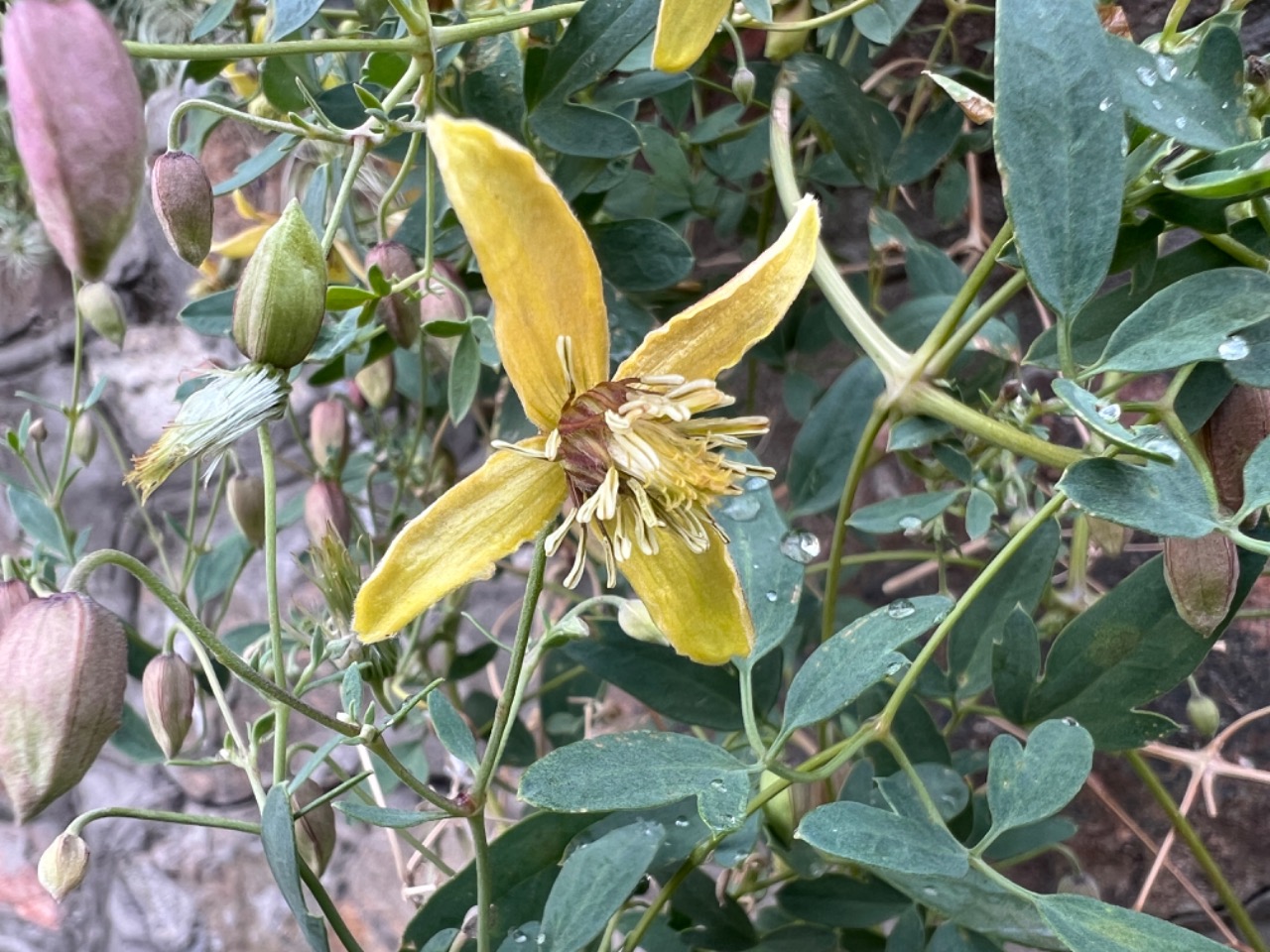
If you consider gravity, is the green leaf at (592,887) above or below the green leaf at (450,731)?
below

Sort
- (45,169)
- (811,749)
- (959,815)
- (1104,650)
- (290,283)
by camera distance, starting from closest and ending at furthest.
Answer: (45,169) < (290,283) < (1104,650) < (959,815) < (811,749)

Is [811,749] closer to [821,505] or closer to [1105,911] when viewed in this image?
[821,505]

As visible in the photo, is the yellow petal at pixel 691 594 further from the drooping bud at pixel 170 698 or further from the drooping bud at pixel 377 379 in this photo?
the drooping bud at pixel 377 379

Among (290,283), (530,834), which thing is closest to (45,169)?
(290,283)

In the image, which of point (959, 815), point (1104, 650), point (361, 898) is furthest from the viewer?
point (361, 898)

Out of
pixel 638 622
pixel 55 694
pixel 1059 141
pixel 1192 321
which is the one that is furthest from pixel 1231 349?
pixel 55 694

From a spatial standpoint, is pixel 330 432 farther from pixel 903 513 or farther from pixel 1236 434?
pixel 1236 434

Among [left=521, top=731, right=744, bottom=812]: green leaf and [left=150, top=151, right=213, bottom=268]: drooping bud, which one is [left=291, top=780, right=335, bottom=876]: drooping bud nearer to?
[left=521, top=731, right=744, bottom=812]: green leaf

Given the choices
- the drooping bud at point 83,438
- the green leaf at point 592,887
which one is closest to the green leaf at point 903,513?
the green leaf at point 592,887
